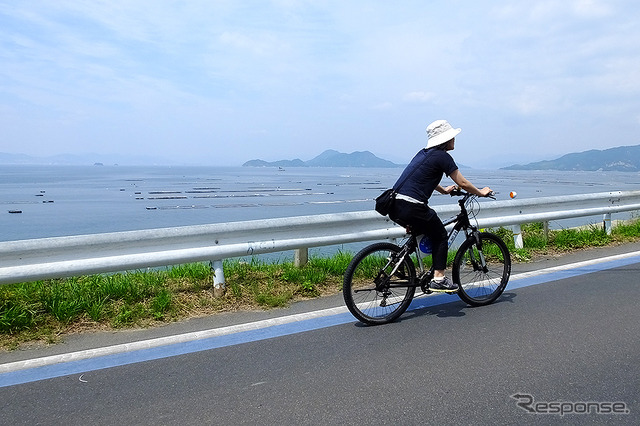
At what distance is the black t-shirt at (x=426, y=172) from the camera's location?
462 cm

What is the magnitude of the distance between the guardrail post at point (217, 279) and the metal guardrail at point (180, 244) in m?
0.01

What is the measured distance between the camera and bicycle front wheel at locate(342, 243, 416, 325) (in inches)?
181

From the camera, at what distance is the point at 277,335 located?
426cm

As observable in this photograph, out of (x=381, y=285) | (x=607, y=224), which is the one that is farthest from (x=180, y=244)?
(x=607, y=224)

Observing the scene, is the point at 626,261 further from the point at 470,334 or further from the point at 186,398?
the point at 186,398

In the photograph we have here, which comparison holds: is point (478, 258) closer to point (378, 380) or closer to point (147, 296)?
point (378, 380)

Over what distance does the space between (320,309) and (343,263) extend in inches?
56.7

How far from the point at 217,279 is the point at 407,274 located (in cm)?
197

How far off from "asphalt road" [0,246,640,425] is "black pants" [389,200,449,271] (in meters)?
0.66

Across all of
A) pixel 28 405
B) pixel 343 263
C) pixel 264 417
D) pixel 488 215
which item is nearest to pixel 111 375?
pixel 28 405

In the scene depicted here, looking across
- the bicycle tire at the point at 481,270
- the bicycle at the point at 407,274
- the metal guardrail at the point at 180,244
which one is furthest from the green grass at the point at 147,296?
the bicycle tire at the point at 481,270

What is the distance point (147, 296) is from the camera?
16.7 ft

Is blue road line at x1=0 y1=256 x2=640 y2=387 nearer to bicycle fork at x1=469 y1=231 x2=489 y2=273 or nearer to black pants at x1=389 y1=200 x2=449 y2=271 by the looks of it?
bicycle fork at x1=469 y1=231 x2=489 y2=273

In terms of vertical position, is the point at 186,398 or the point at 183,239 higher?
the point at 183,239
